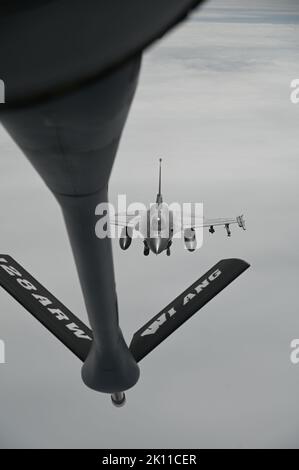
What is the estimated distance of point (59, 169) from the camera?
1426 millimetres

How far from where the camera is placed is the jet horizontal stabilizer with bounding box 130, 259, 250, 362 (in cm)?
530

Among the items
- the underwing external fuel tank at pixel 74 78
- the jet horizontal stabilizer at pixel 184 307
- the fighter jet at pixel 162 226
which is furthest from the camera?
the fighter jet at pixel 162 226

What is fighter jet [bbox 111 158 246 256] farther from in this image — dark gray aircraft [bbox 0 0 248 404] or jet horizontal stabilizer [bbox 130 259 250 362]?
dark gray aircraft [bbox 0 0 248 404]

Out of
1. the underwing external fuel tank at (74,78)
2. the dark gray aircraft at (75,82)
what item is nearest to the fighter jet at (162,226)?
the dark gray aircraft at (75,82)

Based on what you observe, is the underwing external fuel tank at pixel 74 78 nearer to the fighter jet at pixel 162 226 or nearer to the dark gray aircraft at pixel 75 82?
the dark gray aircraft at pixel 75 82

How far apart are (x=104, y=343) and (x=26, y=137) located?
3.41m

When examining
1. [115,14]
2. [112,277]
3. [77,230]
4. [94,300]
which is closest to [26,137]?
[115,14]

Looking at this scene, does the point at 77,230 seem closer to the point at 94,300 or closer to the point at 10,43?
the point at 94,300

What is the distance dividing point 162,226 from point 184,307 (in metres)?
6.90

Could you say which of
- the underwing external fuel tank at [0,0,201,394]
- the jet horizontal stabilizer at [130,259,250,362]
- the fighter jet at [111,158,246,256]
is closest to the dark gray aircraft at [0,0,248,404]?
the underwing external fuel tank at [0,0,201,394]

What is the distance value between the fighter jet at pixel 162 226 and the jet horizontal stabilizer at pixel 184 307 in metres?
6.47

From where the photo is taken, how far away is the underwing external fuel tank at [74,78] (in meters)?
0.70

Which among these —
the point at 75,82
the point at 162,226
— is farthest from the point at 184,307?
the point at 162,226

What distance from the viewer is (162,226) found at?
1222 centimetres
